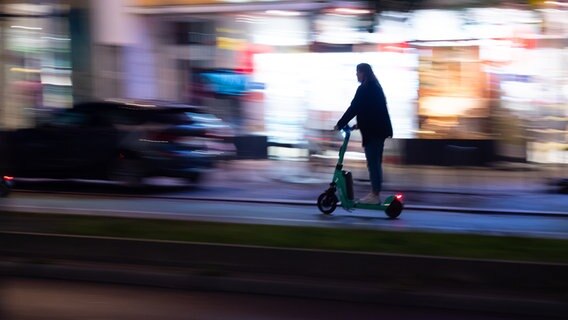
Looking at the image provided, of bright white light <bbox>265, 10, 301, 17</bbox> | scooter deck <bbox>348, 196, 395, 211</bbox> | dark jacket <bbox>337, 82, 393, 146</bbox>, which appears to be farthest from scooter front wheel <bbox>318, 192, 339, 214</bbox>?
bright white light <bbox>265, 10, 301, 17</bbox>

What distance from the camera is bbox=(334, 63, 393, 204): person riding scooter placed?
35.7 feet

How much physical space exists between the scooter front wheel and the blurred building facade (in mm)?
4202

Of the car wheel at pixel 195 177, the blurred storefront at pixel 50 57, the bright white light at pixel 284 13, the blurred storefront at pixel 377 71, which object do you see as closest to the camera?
the car wheel at pixel 195 177

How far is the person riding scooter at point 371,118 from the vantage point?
35.7 ft

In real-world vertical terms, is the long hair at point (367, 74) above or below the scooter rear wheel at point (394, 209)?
above

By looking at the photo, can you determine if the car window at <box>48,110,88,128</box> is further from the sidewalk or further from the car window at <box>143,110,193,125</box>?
the sidewalk

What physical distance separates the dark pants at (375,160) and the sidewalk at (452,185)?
193 centimetres

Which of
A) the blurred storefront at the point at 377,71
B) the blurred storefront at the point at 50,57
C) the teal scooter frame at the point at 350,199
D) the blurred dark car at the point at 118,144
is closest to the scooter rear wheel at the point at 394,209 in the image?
the teal scooter frame at the point at 350,199

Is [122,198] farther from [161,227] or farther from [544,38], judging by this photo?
[544,38]

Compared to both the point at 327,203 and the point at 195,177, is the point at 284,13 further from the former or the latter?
the point at 327,203

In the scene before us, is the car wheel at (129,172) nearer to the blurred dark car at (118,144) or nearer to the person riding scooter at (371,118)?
the blurred dark car at (118,144)

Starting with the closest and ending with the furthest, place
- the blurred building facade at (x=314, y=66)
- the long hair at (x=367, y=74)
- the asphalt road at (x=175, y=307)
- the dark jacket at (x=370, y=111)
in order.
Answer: the asphalt road at (x=175, y=307) < the dark jacket at (x=370, y=111) < the long hair at (x=367, y=74) < the blurred building facade at (x=314, y=66)

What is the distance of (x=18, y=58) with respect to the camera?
19.8 metres

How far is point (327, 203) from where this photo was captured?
37.3 ft
